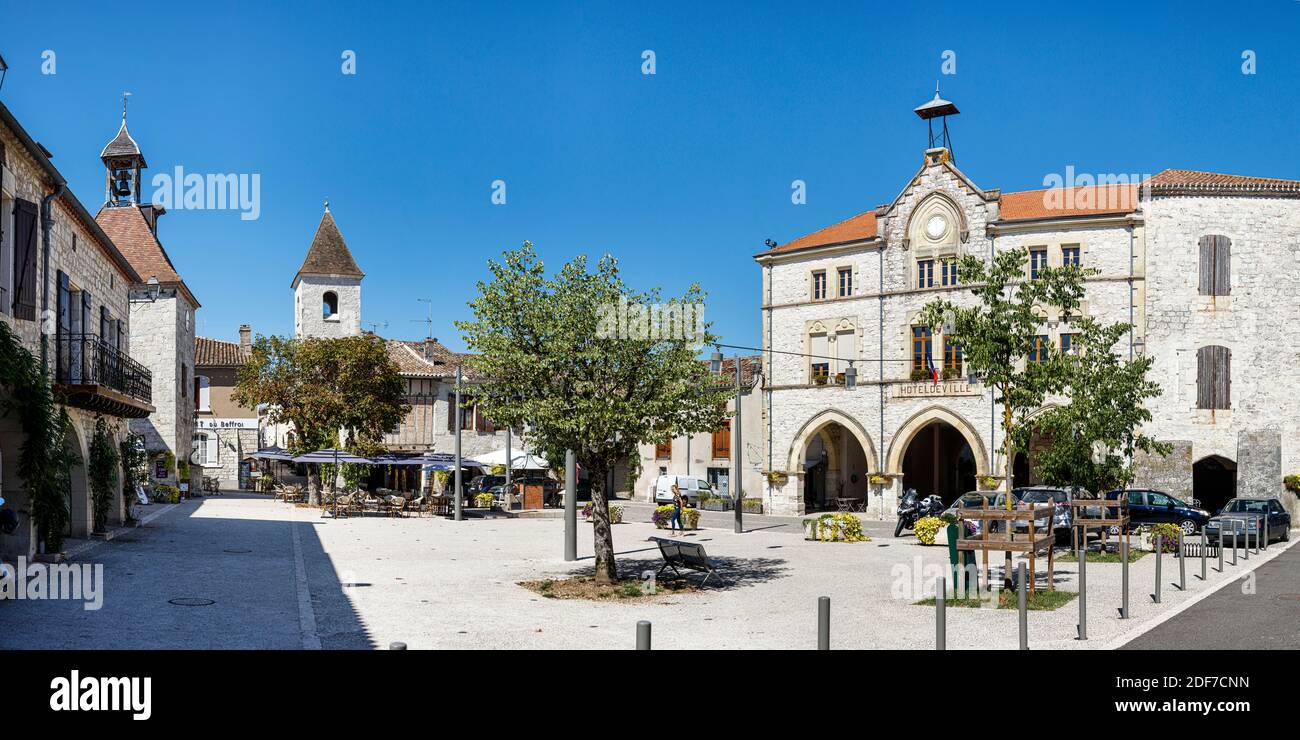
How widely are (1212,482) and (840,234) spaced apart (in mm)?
16925

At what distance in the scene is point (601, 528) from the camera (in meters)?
16.7

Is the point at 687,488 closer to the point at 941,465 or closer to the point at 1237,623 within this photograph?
the point at 941,465

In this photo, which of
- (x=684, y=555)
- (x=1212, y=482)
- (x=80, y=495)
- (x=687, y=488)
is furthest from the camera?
(x=687, y=488)

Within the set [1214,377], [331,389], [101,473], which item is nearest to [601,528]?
[101,473]

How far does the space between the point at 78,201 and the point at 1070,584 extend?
1877cm

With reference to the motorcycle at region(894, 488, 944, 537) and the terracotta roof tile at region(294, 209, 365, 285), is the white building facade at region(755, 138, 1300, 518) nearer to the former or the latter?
the motorcycle at region(894, 488, 944, 537)

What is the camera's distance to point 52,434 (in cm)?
1630

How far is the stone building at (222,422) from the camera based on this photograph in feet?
186

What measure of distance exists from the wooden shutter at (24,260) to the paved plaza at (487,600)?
431 centimetres

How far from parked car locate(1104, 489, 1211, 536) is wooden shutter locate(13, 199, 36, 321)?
951 inches

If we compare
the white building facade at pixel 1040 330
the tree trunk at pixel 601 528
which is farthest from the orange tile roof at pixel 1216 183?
the tree trunk at pixel 601 528

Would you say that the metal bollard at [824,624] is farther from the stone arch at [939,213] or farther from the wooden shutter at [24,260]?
the stone arch at [939,213]
